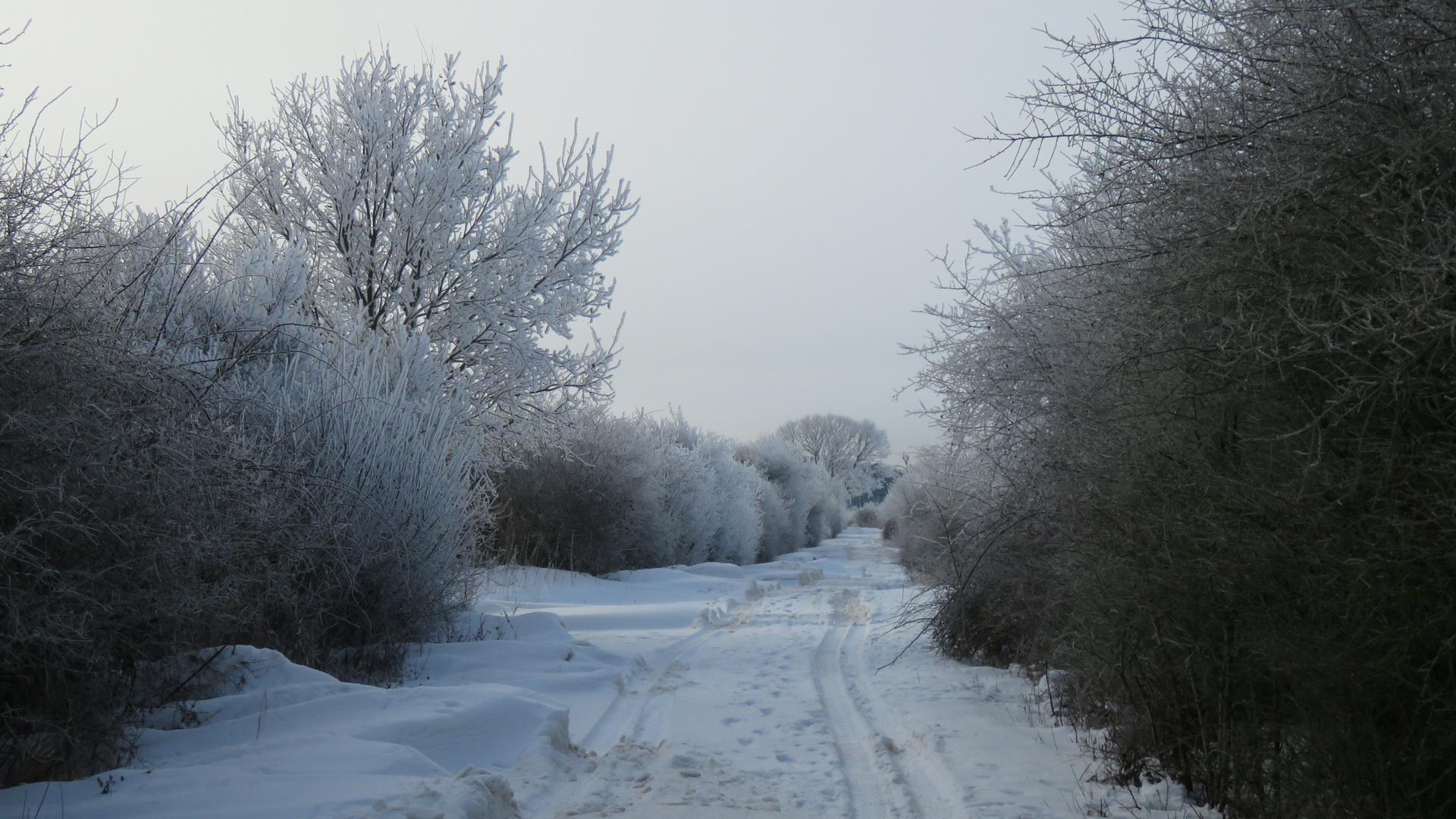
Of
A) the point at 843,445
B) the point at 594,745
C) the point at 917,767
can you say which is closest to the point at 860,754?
the point at 917,767

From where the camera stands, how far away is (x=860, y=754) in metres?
5.44

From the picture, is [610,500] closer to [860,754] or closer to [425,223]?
[425,223]

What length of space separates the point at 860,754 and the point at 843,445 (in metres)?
69.4

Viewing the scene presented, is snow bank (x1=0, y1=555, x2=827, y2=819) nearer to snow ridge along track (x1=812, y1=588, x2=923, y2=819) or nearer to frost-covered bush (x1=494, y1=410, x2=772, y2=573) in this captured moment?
snow ridge along track (x1=812, y1=588, x2=923, y2=819)

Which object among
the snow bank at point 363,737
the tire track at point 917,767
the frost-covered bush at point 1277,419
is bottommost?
the tire track at point 917,767

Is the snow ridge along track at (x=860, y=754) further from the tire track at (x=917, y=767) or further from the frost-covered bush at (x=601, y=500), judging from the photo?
the frost-covered bush at (x=601, y=500)

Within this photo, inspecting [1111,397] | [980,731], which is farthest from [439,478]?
[1111,397]

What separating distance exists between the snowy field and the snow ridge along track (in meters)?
0.02

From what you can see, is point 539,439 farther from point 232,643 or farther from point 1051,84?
point 1051,84

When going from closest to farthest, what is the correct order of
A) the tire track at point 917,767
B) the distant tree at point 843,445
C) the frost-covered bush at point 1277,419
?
the frost-covered bush at point 1277,419 → the tire track at point 917,767 → the distant tree at point 843,445

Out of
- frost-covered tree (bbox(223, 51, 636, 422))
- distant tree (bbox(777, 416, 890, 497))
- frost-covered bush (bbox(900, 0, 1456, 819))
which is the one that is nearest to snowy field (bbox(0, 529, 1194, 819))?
frost-covered bush (bbox(900, 0, 1456, 819))

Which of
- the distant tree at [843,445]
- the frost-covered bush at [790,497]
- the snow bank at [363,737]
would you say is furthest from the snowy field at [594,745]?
the distant tree at [843,445]

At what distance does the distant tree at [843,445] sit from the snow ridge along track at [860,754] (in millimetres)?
63414

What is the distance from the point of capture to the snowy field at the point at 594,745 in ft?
12.8
